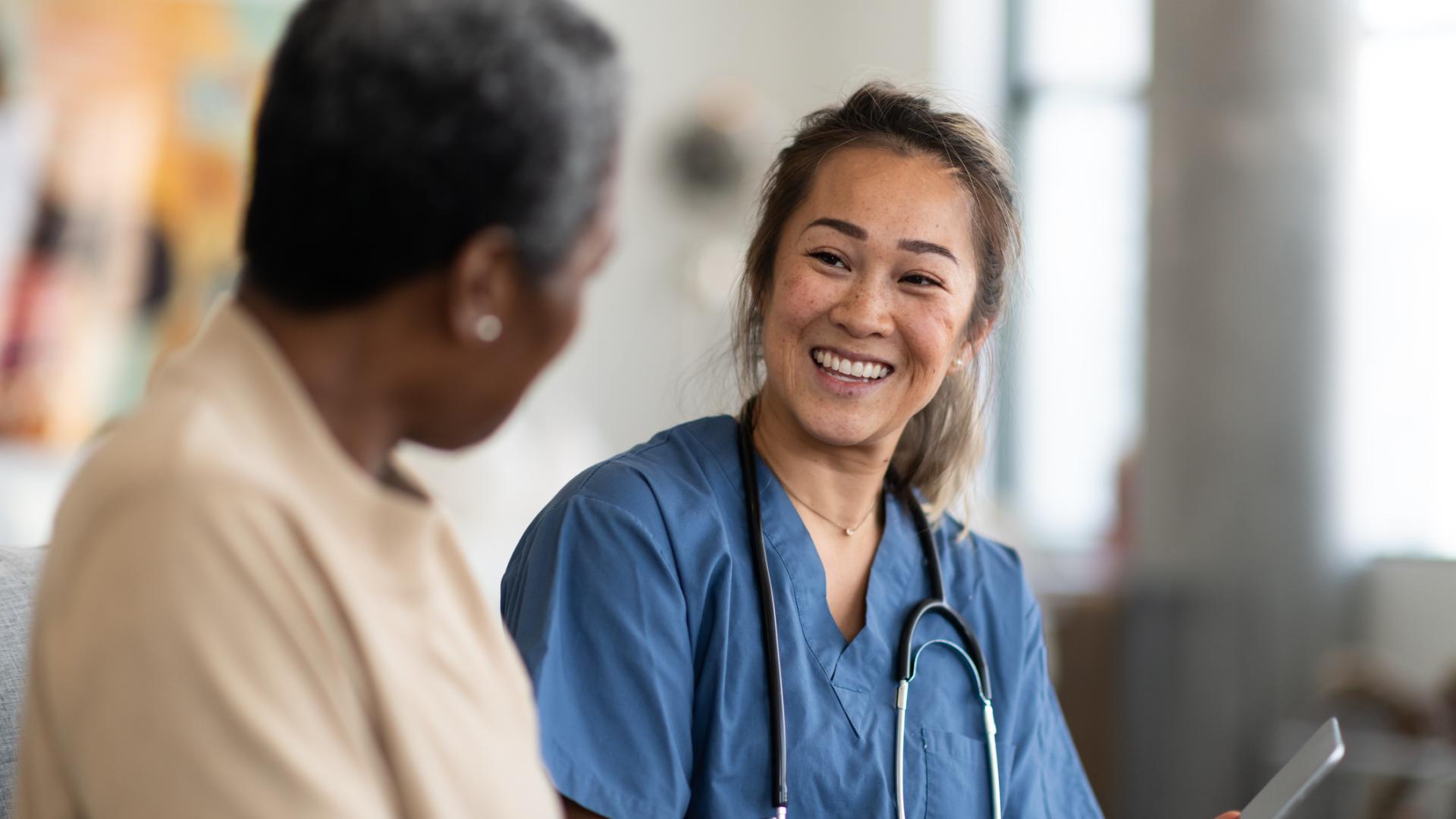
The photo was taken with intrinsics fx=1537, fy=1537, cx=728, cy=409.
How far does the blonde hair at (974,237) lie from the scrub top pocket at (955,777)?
11.1 inches

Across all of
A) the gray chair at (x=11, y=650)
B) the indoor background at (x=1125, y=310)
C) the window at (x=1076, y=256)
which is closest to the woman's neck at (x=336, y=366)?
the gray chair at (x=11, y=650)

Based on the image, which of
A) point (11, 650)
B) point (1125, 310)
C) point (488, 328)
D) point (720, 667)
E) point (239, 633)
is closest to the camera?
point (239, 633)

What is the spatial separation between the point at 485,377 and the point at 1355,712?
307 cm

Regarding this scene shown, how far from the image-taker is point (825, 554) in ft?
5.04

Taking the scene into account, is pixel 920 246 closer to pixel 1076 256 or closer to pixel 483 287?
pixel 483 287

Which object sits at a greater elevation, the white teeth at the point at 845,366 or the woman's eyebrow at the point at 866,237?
the woman's eyebrow at the point at 866,237

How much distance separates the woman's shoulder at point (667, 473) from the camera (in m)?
1.37

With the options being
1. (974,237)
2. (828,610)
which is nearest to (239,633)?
(828,610)

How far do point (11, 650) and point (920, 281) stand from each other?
2.85ft

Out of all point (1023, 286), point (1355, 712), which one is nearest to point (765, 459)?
point (1023, 286)

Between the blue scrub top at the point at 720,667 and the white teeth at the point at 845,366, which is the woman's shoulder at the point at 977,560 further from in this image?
the white teeth at the point at 845,366

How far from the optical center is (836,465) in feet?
5.14

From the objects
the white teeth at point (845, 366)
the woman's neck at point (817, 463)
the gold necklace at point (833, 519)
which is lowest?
the gold necklace at point (833, 519)

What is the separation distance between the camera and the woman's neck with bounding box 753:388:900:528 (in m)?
1.55
